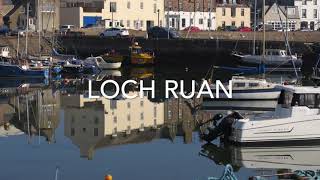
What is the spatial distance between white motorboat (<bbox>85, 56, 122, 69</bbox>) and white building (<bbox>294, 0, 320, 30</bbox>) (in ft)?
131

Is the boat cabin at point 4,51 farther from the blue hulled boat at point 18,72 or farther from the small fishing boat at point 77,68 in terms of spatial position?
the small fishing boat at point 77,68

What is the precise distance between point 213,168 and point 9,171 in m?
5.61

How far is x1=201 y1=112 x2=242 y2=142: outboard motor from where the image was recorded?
27.5 metres

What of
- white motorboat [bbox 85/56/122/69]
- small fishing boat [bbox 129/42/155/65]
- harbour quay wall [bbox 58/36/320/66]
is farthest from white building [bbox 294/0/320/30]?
white motorboat [bbox 85/56/122/69]

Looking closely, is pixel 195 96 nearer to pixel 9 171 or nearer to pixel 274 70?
pixel 274 70

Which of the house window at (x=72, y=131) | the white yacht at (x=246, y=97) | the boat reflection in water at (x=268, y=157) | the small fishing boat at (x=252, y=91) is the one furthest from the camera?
the small fishing boat at (x=252, y=91)

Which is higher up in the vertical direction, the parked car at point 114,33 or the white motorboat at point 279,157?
the parked car at point 114,33

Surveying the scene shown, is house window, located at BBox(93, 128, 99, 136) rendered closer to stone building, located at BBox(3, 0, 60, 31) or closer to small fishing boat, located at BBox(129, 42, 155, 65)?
small fishing boat, located at BBox(129, 42, 155, 65)

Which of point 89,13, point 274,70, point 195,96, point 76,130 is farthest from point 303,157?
point 89,13

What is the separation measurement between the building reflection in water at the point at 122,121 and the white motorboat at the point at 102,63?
790 inches

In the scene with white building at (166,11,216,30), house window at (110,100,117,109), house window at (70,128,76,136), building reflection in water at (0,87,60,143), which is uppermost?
white building at (166,11,216,30)

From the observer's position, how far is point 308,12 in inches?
3922

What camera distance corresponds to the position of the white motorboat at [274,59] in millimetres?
58847

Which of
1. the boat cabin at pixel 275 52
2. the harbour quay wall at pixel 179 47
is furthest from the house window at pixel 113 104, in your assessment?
the harbour quay wall at pixel 179 47
